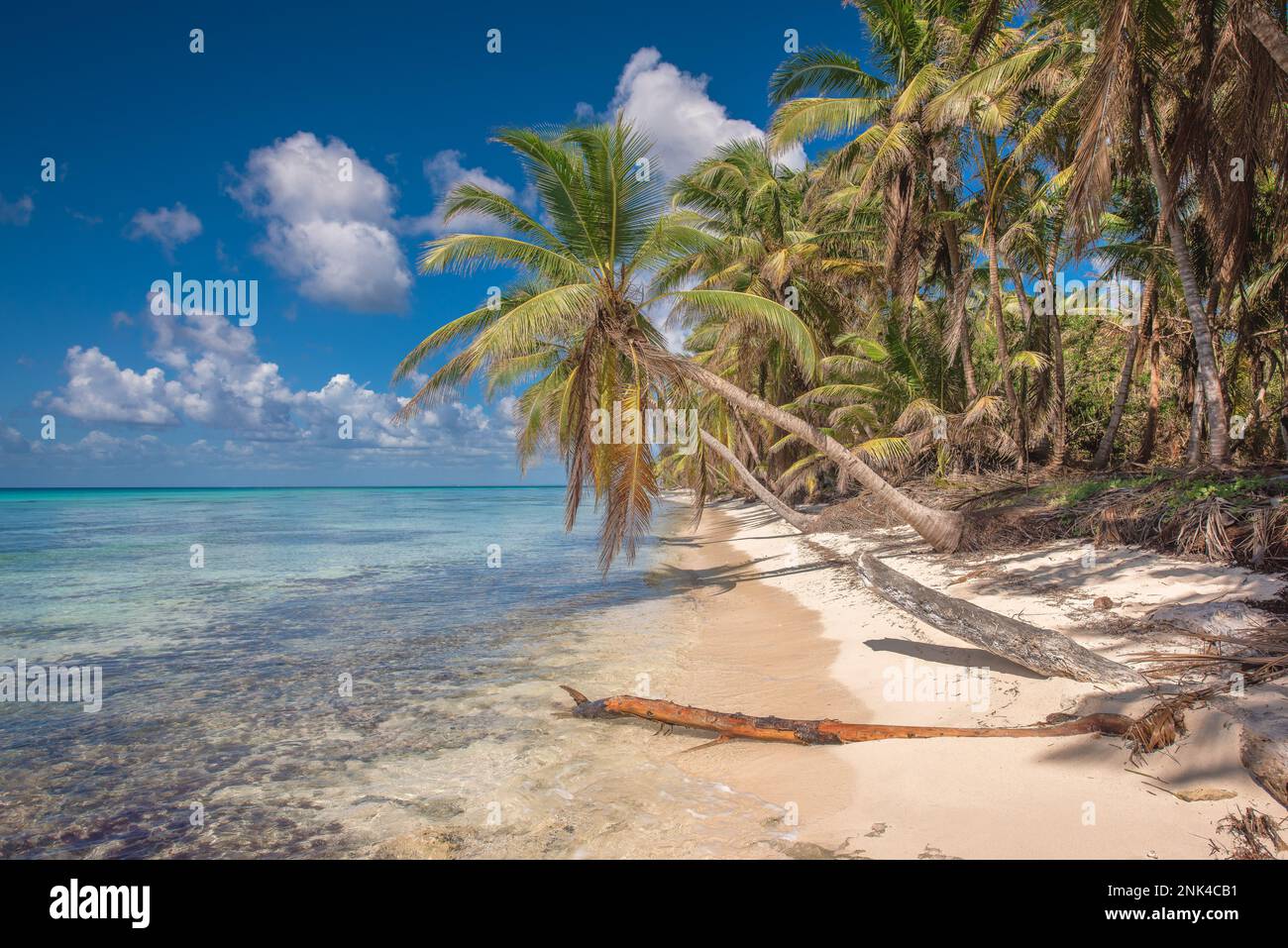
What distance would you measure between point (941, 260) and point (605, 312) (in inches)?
473

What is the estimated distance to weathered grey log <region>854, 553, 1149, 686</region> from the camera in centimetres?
426

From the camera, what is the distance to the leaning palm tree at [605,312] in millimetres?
9031

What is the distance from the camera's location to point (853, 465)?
987cm

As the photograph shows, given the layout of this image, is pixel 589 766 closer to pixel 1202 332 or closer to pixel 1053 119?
pixel 1202 332

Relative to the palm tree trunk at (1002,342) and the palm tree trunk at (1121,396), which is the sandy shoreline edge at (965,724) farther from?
the palm tree trunk at (1121,396)

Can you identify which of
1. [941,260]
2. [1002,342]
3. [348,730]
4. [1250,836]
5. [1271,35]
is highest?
[941,260]

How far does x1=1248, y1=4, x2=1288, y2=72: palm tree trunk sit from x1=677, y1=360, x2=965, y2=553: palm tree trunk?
6.10m

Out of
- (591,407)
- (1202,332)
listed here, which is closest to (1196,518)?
(1202,332)

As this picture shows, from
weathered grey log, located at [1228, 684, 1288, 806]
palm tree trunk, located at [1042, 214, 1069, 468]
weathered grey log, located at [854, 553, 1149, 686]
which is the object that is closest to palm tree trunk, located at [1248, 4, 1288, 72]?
weathered grey log, located at [854, 553, 1149, 686]

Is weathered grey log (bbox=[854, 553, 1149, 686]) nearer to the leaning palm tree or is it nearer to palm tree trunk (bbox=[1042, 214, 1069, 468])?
the leaning palm tree

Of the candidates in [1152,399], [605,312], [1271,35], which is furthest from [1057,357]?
[605,312]

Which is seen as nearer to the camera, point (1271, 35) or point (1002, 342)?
point (1271, 35)

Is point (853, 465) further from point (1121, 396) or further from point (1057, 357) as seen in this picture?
point (1121, 396)

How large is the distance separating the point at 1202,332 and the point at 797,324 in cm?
608
